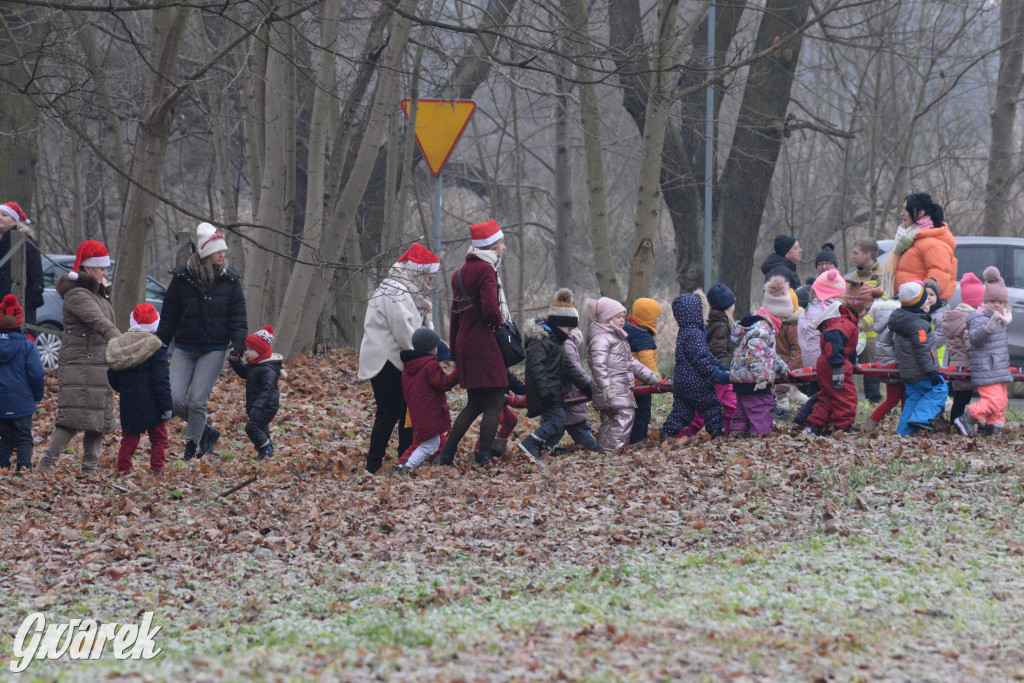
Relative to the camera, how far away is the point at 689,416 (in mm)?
9445

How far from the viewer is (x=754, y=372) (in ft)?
29.5

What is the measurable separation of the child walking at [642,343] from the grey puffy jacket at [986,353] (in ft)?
8.82

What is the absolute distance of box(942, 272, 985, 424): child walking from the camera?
366 inches

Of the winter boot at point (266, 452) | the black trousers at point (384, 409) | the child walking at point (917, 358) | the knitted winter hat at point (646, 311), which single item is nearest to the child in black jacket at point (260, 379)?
the winter boot at point (266, 452)

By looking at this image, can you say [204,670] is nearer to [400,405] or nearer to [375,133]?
[400,405]

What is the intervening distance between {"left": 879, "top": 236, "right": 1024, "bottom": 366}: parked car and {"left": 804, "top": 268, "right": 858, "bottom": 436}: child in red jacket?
3766 millimetres

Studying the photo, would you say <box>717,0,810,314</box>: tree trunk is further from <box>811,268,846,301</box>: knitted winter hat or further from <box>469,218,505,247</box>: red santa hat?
<box>469,218,505,247</box>: red santa hat

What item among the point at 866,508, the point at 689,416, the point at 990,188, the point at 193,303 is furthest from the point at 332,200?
the point at 990,188

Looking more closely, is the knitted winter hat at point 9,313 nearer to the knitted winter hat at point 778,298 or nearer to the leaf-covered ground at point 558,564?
the leaf-covered ground at point 558,564

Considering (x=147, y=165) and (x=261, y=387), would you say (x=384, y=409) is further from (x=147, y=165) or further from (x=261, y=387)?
(x=147, y=165)

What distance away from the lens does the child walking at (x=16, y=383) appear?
848 centimetres

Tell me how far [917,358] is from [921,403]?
45 centimetres

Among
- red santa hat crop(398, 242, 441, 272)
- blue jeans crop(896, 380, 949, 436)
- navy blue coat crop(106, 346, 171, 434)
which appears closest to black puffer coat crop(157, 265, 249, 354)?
navy blue coat crop(106, 346, 171, 434)

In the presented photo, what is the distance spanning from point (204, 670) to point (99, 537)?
2855mm
